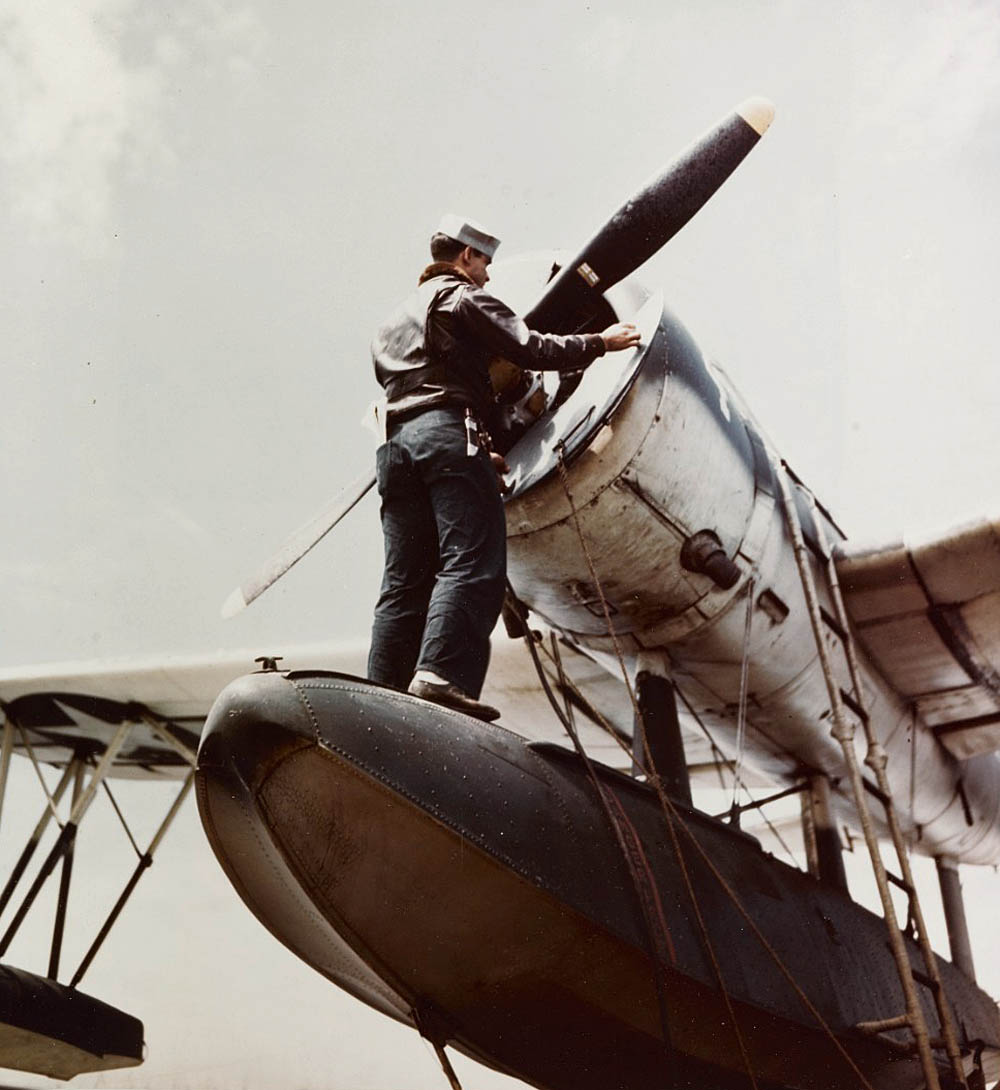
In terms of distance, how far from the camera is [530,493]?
3.66m

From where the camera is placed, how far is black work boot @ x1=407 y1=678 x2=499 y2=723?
8.60 feet

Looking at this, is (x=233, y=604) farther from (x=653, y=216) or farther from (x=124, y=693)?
(x=124, y=693)

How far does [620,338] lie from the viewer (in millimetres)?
3363

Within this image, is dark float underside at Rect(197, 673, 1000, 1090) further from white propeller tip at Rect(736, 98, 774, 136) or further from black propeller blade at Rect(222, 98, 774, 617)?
white propeller tip at Rect(736, 98, 774, 136)

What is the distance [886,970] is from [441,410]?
294 centimetres

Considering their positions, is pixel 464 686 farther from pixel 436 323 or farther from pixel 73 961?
pixel 73 961

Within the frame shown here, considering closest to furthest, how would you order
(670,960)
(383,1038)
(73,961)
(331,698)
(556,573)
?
1. (331,698)
2. (670,960)
3. (556,573)
4. (383,1038)
5. (73,961)

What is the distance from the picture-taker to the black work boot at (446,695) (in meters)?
2.62

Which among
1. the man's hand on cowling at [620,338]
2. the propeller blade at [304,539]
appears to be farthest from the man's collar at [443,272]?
the propeller blade at [304,539]

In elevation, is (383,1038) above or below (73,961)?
below

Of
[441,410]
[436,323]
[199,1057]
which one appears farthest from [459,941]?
[199,1057]

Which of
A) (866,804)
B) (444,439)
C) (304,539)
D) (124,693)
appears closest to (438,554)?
(444,439)

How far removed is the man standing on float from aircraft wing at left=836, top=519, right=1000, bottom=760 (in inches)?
85.9

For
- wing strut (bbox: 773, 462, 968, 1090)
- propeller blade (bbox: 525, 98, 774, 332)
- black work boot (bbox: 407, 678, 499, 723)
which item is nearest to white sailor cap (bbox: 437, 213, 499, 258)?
propeller blade (bbox: 525, 98, 774, 332)
